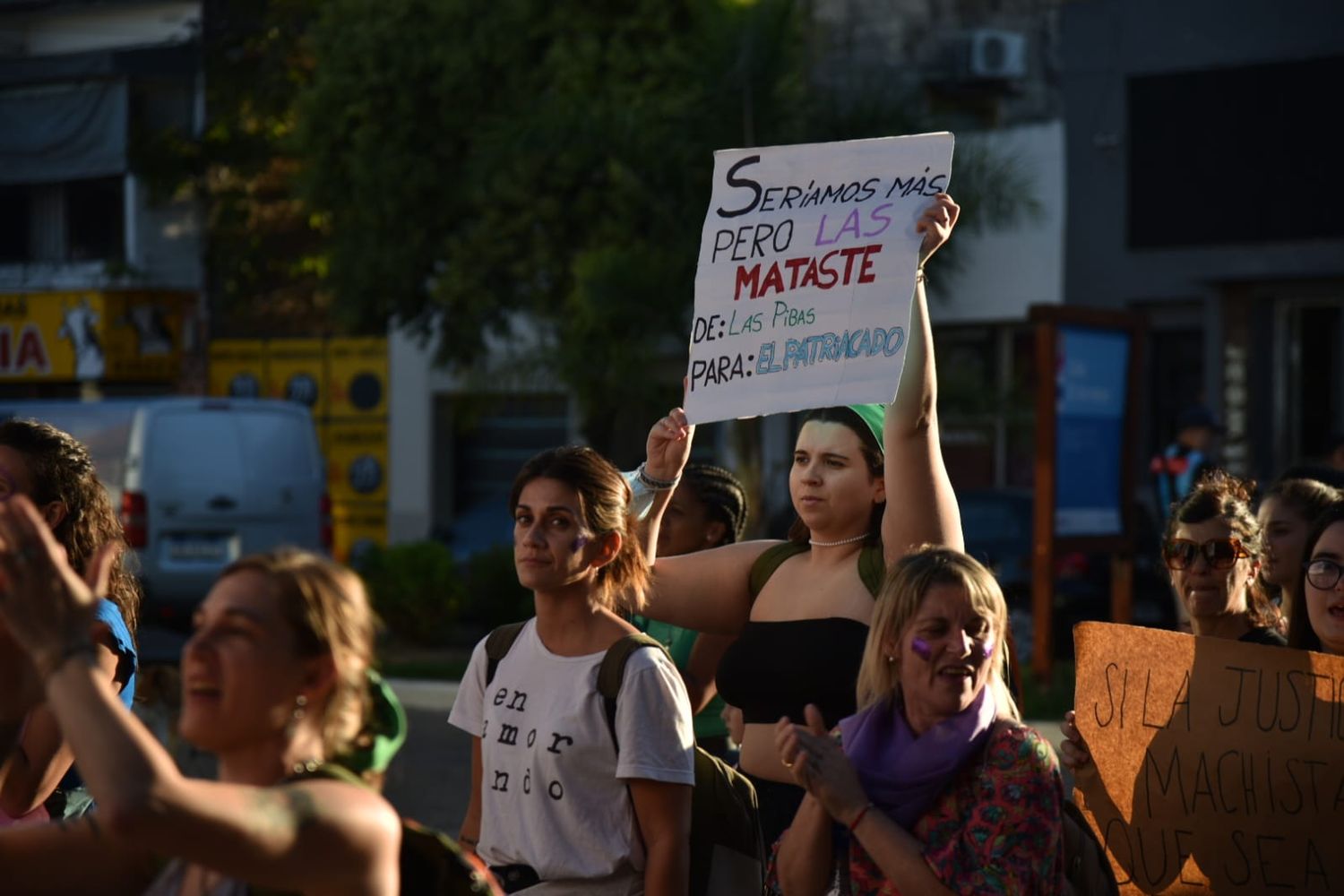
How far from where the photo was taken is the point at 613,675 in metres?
3.90

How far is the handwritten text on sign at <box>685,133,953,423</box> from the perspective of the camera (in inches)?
171

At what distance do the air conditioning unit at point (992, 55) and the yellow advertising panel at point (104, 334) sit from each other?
12.2 m

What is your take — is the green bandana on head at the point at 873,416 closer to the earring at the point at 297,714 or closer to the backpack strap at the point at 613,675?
the backpack strap at the point at 613,675

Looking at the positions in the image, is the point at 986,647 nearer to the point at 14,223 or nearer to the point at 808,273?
the point at 808,273

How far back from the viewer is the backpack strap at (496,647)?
420 centimetres

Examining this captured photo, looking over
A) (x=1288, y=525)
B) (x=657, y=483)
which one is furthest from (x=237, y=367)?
(x=1288, y=525)

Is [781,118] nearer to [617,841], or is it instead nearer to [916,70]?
[916,70]

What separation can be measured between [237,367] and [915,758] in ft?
81.7

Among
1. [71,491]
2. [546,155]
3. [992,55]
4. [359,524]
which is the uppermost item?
[992,55]

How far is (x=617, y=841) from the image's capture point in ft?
12.7

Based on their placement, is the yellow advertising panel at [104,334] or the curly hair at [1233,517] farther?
the yellow advertising panel at [104,334]

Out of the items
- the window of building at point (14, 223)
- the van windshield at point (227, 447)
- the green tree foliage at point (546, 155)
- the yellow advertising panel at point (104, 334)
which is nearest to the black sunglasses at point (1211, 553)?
the green tree foliage at point (546, 155)

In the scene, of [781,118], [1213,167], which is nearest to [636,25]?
[781,118]

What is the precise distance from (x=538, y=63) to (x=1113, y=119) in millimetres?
5797
